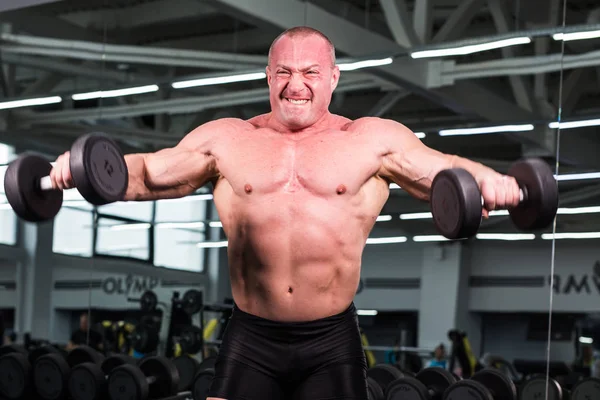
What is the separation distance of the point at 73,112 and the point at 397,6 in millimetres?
2391

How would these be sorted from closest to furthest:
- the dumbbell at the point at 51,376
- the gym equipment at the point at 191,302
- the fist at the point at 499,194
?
the fist at the point at 499,194
the dumbbell at the point at 51,376
the gym equipment at the point at 191,302

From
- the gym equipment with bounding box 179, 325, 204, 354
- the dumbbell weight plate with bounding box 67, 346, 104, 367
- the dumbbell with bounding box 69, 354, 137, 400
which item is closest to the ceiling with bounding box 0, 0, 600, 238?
the gym equipment with bounding box 179, 325, 204, 354

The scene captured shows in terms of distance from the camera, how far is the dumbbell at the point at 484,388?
429cm

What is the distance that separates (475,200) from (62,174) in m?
0.83

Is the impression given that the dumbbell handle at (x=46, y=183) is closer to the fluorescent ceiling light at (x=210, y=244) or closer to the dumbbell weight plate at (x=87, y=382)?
the dumbbell weight plate at (x=87, y=382)

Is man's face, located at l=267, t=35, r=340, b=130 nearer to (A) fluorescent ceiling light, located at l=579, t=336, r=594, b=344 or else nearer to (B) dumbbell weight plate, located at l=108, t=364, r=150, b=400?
(A) fluorescent ceiling light, located at l=579, t=336, r=594, b=344

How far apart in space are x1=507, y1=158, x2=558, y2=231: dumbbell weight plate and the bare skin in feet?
0.53

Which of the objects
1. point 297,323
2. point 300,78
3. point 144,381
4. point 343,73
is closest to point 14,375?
point 144,381

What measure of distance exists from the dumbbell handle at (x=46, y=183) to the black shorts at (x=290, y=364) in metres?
0.53

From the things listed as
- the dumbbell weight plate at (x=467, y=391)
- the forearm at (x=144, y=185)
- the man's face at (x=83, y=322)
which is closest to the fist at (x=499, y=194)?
the forearm at (x=144, y=185)

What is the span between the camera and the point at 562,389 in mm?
4453

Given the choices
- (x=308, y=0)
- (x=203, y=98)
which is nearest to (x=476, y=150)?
(x=308, y=0)

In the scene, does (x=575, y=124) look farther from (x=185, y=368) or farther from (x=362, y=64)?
(x=185, y=368)

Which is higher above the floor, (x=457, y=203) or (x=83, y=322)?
(x=457, y=203)
